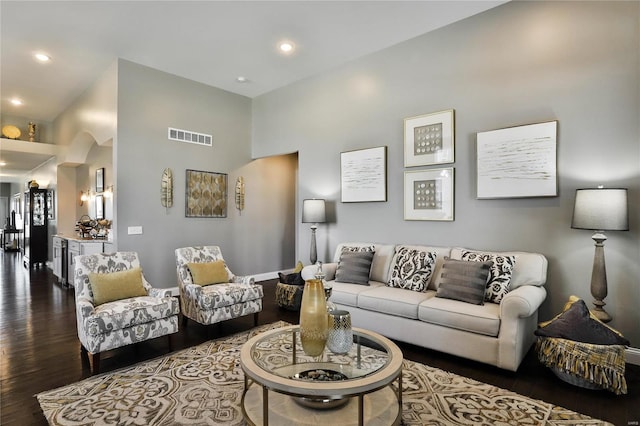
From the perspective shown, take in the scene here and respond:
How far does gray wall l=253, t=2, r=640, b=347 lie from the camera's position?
294 centimetres

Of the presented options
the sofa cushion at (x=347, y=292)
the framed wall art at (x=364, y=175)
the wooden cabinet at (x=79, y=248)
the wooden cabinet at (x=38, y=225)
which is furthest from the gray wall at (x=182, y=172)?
the wooden cabinet at (x=38, y=225)

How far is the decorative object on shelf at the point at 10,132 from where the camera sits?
287 inches

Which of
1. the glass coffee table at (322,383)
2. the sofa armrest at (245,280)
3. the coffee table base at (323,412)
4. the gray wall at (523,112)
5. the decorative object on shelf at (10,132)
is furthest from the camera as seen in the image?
the decorative object on shelf at (10,132)

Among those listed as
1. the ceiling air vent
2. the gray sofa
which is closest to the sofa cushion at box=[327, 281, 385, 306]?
the gray sofa

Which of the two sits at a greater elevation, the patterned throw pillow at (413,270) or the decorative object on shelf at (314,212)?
the decorative object on shelf at (314,212)

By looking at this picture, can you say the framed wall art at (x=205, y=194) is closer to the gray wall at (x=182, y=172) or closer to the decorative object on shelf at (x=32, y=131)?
the gray wall at (x=182, y=172)

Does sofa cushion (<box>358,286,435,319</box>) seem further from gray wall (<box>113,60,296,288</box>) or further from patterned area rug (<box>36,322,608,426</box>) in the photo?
gray wall (<box>113,60,296,288</box>)

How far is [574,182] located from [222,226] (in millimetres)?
5087

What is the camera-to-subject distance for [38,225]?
8.62 metres

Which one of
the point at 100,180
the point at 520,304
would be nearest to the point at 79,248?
the point at 100,180

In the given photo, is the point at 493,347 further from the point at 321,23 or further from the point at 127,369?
the point at 321,23

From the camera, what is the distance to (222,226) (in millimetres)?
6047

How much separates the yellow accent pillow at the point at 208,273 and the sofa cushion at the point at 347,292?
134 cm

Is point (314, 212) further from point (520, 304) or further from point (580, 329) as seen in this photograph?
point (580, 329)
